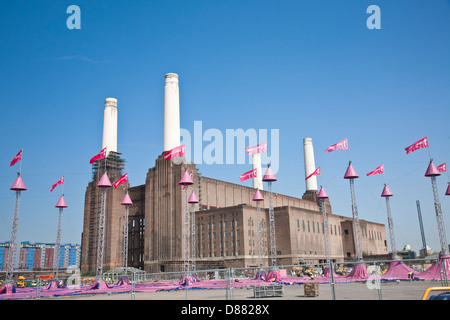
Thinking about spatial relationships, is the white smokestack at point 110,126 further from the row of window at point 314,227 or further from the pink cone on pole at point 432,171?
the pink cone on pole at point 432,171

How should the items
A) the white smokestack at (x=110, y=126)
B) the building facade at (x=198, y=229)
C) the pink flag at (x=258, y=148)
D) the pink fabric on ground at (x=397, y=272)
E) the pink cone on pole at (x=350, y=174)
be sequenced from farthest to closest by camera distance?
the white smokestack at (x=110, y=126) → the building facade at (x=198, y=229) → the pink flag at (x=258, y=148) → the pink cone on pole at (x=350, y=174) → the pink fabric on ground at (x=397, y=272)

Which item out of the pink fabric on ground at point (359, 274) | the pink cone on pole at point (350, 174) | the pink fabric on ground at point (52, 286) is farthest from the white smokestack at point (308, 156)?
the pink fabric on ground at point (52, 286)

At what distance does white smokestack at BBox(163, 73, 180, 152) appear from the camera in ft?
324

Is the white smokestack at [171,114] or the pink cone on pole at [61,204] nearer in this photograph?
the pink cone on pole at [61,204]

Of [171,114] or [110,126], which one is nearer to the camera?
[171,114]

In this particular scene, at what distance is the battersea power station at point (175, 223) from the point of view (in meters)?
94.6

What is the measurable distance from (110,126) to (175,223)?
32.9m

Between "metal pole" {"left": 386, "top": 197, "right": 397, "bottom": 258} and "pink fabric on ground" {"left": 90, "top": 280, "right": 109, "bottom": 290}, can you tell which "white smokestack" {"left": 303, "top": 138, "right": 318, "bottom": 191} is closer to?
"metal pole" {"left": 386, "top": 197, "right": 397, "bottom": 258}

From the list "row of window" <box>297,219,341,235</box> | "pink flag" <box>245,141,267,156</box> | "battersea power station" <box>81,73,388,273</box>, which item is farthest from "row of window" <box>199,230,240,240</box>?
"pink flag" <box>245,141,267,156</box>

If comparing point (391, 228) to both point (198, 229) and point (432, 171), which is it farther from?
point (198, 229)

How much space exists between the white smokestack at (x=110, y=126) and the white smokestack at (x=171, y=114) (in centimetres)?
1729

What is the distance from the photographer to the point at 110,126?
108 m

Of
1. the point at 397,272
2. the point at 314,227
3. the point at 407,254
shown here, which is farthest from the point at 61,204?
the point at 407,254
